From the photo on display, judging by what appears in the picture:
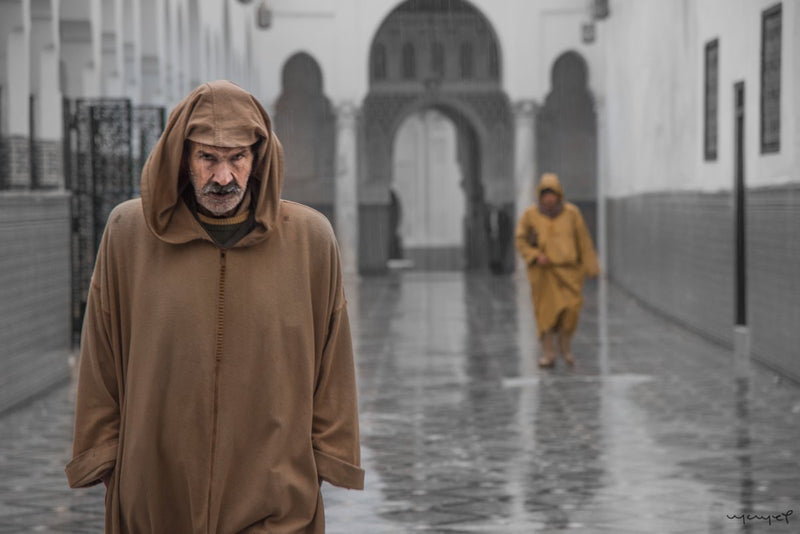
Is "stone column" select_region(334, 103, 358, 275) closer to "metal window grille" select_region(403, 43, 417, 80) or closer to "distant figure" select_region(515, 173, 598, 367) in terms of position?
"metal window grille" select_region(403, 43, 417, 80)

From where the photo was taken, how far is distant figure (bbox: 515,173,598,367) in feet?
34.8

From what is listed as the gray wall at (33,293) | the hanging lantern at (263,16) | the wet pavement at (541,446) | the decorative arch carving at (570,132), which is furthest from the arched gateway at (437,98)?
the gray wall at (33,293)

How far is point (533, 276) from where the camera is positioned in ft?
35.4

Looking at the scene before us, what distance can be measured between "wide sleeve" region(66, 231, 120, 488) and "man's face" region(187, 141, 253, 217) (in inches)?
8.9

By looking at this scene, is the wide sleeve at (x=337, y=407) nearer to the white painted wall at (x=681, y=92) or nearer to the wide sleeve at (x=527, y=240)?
the white painted wall at (x=681, y=92)

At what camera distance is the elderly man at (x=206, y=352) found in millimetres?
2693

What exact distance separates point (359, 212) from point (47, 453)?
17934 millimetres

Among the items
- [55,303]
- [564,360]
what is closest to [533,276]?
[564,360]

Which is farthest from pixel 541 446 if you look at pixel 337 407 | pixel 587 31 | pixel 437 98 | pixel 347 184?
pixel 437 98

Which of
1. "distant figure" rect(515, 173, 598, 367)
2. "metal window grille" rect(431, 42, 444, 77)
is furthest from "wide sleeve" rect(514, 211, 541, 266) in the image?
"metal window grille" rect(431, 42, 444, 77)

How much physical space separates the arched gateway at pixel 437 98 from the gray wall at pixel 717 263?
5886 mm

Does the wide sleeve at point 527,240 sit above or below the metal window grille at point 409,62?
below

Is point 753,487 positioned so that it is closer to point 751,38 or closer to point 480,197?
point 751,38

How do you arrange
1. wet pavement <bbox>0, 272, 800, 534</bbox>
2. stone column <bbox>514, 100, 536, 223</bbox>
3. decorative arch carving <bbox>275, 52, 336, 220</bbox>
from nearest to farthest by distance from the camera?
wet pavement <bbox>0, 272, 800, 534</bbox> → stone column <bbox>514, 100, 536, 223</bbox> → decorative arch carving <bbox>275, 52, 336, 220</bbox>
